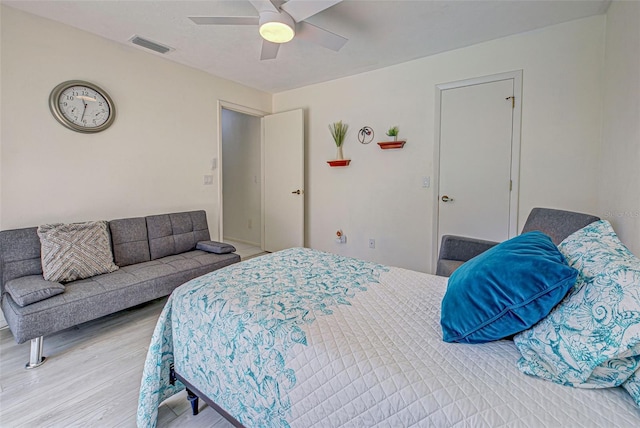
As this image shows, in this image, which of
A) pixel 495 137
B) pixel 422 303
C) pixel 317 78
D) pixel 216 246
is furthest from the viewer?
pixel 317 78

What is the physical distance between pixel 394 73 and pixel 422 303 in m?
2.91

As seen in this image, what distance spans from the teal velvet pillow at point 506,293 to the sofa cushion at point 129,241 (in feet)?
8.85

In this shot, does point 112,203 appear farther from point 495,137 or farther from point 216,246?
point 495,137

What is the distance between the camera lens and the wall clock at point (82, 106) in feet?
8.07

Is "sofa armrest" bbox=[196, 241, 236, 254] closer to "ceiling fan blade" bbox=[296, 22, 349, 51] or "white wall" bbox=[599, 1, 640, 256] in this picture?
"ceiling fan blade" bbox=[296, 22, 349, 51]

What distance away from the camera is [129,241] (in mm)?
2668

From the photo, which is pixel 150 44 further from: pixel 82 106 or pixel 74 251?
pixel 74 251

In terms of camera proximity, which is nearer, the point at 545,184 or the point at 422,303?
the point at 422,303

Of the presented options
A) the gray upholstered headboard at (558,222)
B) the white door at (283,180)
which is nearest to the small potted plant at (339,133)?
the white door at (283,180)

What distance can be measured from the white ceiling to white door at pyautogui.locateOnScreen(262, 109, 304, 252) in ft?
3.14

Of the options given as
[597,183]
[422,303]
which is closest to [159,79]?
[422,303]

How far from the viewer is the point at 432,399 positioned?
2.44 feet

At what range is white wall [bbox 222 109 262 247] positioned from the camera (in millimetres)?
4922

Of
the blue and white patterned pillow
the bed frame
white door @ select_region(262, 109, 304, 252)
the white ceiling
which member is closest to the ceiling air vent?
the white ceiling
